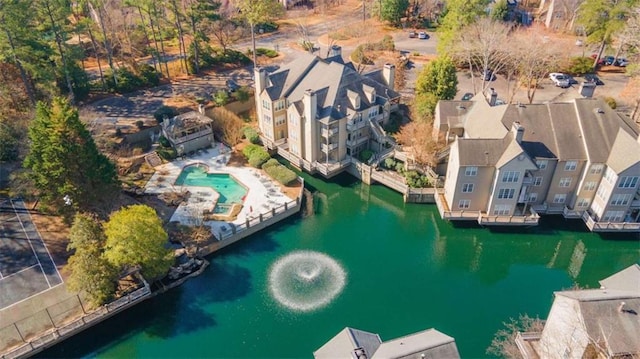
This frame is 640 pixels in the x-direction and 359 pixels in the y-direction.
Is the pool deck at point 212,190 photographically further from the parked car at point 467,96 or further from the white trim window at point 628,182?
the parked car at point 467,96

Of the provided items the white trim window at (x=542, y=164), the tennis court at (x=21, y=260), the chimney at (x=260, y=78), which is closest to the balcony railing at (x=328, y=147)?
the chimney at (x=260, y=78)

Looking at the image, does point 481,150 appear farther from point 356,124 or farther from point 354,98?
point 354,98

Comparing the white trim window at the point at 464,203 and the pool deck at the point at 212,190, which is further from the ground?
the white trim window at the point at 464,203

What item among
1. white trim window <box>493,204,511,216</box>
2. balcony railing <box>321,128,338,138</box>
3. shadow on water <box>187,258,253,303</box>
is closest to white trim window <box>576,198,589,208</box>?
white trim window <box>493,204,511,216</box>

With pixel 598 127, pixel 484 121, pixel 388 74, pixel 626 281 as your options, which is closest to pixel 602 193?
pixel 598 127

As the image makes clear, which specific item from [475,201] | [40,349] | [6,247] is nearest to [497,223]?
[475,201]

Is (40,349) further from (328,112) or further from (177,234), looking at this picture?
(328,112)
